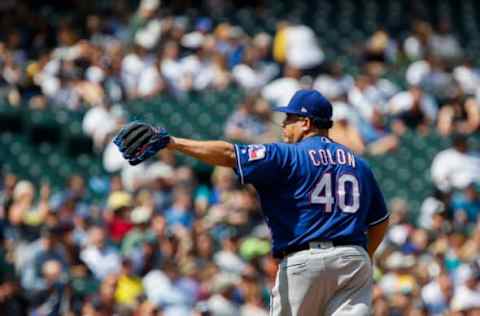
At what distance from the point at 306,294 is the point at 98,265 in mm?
5327

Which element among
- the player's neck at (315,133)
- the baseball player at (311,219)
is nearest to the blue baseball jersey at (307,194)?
the baseball player at (311,219)

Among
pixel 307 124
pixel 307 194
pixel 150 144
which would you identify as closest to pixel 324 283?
pixel 307 194

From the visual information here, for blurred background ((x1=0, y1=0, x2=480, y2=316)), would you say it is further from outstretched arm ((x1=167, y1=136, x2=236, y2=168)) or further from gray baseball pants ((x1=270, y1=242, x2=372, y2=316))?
outstretched arm ((x1=167, y1=136, x2=236, y2=168))

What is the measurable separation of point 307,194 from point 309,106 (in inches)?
19.6

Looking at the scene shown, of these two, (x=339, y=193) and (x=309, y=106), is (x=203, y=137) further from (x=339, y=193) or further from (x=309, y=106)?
(x=339, y=193)

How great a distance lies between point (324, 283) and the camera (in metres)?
6.76

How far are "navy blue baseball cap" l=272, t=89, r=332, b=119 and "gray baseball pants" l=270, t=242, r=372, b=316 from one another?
2.34ft

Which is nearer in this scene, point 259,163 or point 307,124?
point 259,163

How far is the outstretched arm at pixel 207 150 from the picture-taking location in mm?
6574

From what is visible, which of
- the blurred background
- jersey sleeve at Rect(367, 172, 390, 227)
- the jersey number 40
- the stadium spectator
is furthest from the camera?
the stadium spectator

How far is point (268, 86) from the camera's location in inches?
579

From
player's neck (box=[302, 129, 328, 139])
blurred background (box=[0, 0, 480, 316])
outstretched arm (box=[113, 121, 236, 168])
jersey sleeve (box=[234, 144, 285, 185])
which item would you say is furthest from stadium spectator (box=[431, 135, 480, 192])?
outstretched arm (box=[113, 121, 236, 168])

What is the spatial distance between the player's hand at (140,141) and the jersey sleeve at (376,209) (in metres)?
1.27

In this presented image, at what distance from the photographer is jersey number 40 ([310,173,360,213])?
268 inches
